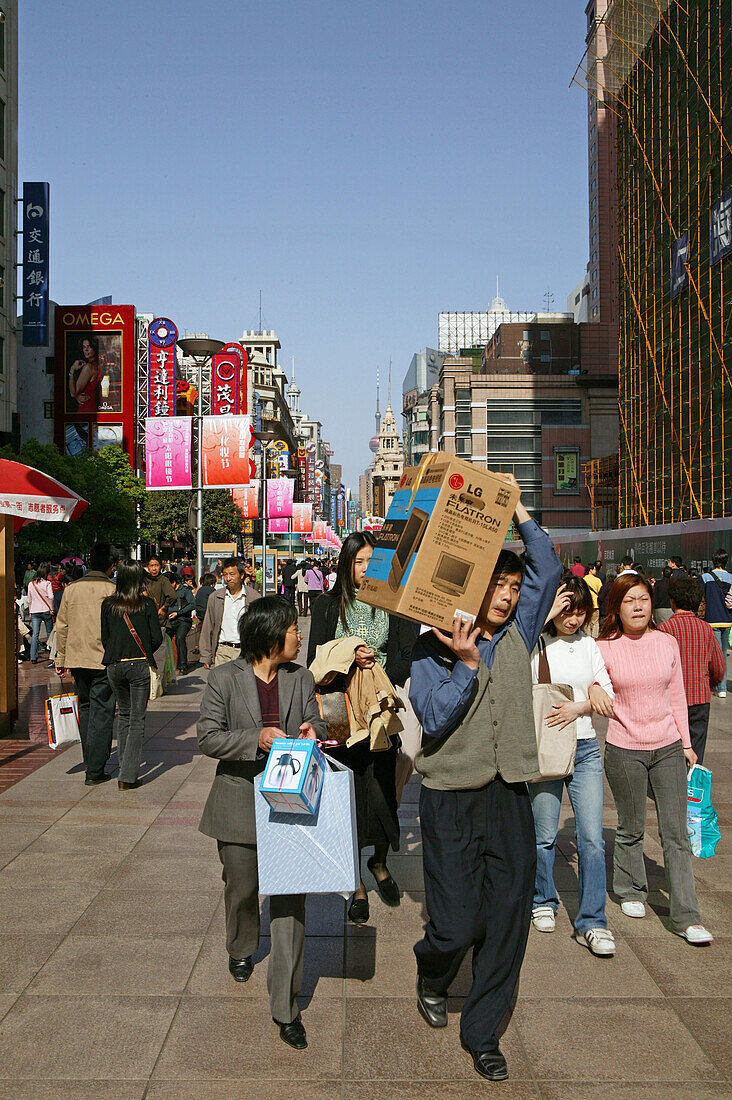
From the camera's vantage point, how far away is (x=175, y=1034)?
4.10 meters

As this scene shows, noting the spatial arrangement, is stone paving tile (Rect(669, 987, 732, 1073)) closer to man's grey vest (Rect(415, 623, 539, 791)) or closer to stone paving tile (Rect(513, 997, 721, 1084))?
stone paving tile (Rect(513, 997, 721, 1084))

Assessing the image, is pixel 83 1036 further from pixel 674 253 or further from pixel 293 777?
pixel 674 253

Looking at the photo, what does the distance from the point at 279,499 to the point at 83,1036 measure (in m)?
36.0

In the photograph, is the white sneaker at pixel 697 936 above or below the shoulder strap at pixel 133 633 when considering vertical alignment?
below

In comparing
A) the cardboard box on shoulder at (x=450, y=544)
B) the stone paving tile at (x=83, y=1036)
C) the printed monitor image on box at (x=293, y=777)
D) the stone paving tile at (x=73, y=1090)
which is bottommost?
the stone paving tile at (x=73, y=1090)

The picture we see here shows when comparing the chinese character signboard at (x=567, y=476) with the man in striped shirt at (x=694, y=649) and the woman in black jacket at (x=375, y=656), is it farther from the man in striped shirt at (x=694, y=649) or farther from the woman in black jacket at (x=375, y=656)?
the woman in black jacket at (x=375, y=656)

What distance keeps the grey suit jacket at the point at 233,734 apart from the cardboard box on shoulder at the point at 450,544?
89cm

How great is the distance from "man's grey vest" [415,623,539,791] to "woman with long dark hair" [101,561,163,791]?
16.7ft

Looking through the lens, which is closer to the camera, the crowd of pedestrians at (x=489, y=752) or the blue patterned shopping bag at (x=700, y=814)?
the crowd of pedestrians at (x=489, y=752)

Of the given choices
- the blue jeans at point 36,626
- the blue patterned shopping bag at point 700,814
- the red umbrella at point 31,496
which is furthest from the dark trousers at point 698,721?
the blue jeans at point 36,626

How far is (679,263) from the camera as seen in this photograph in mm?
39375

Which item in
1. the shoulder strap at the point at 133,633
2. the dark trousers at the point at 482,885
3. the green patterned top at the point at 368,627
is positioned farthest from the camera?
the shoulder strap at the point at 133,633

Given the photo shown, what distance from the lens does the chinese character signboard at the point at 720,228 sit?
112 feet

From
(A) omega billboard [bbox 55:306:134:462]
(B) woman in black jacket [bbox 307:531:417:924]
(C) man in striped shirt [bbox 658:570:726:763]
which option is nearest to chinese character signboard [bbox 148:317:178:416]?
(A) omega billboard [bbox 55:306:134:462]
